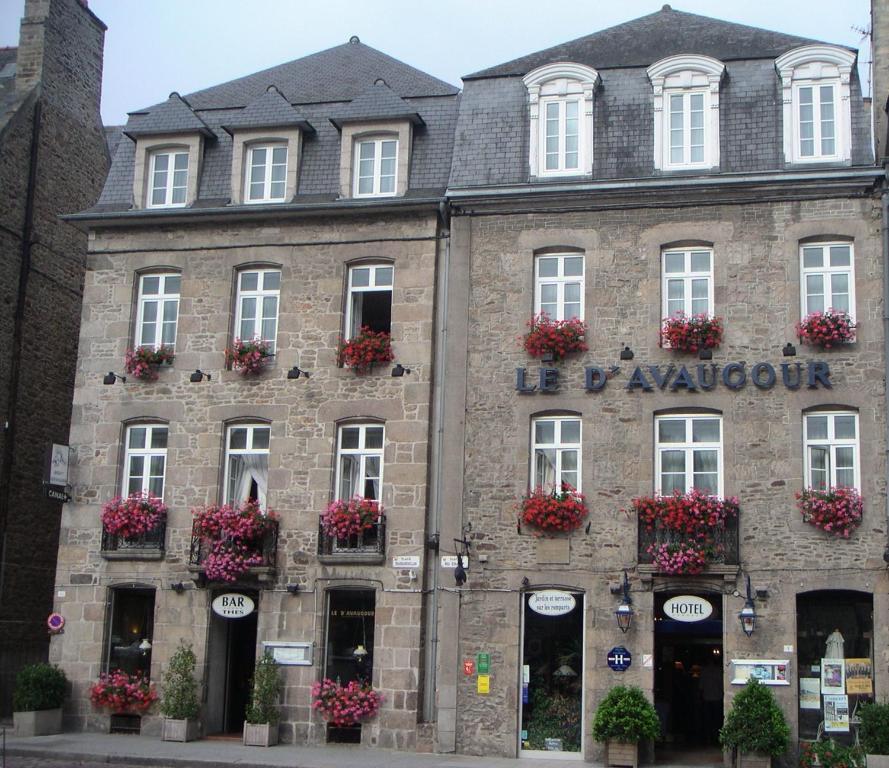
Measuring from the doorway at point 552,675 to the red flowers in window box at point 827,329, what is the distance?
5.55m

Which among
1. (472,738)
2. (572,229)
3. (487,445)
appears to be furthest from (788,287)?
(472,738)

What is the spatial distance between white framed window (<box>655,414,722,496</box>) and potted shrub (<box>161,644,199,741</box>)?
8.41 metres

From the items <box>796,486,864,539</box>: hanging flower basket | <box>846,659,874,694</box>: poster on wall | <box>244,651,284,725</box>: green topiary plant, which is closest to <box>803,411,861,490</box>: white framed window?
<box>796,486,864,539</box>: hanging flower basket

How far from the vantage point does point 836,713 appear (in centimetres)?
1992

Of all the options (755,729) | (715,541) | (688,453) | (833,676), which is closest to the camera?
(755,729)

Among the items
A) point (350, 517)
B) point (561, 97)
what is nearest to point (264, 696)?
point (350, 517)

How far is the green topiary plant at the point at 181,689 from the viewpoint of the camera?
853 inches

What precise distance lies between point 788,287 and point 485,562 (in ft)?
21.8

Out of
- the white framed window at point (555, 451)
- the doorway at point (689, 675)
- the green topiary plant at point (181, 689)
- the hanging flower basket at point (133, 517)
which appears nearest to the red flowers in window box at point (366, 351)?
the white framed window at point (555, 451)

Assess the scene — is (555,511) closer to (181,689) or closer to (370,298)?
(370,298)

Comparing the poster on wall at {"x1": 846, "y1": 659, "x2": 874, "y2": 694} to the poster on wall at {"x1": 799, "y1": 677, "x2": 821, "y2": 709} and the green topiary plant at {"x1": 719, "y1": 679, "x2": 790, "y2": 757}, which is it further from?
the green topiary plant at {"x1": 719, "y1": 679, "x2": 790, "y2": 757}

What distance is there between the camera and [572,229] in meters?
22.4

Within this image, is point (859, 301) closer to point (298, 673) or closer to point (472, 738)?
point (472, 738)

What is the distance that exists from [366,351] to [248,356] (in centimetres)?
216
